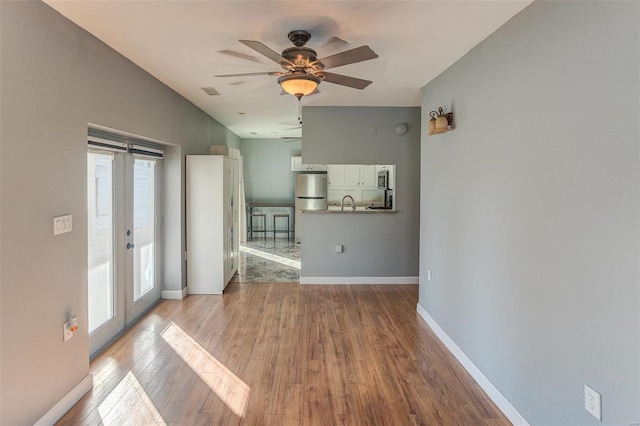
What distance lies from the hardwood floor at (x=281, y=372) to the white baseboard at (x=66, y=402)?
0.06 metres

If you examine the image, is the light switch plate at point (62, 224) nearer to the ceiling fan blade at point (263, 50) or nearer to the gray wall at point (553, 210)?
the ceiling fan blade at point (263, 50)

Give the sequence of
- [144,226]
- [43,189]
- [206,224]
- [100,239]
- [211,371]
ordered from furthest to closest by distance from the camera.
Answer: [206,224] → [144,226] → [100,239] → [211,371] → [43,189]

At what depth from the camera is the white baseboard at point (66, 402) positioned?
226cm

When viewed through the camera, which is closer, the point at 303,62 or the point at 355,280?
the point at 303,62

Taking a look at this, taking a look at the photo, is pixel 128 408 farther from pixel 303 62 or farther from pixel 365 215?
pixel 365 215

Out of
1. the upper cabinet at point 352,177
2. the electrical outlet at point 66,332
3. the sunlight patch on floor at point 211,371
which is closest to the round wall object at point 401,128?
the upper cabinet at point 352,177

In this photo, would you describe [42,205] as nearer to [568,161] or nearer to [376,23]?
[376,23]

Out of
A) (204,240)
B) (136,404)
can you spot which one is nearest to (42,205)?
(136,404)

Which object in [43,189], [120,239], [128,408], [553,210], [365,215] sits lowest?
[128,408]

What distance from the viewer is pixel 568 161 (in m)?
1.88

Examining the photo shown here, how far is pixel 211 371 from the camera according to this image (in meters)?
2.97

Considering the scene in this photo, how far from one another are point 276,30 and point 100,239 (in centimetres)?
231

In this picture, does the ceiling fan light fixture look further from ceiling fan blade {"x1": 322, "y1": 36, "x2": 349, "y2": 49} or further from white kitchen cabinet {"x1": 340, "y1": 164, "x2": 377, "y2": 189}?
white kitchen cabinet {"x1": 340, "y1": 164, "x2": 377, "y2": 189}

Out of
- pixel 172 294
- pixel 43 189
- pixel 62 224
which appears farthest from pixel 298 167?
pixel 43 189
